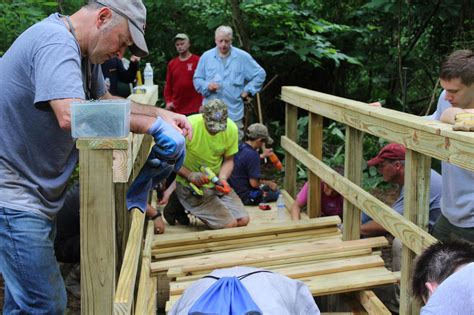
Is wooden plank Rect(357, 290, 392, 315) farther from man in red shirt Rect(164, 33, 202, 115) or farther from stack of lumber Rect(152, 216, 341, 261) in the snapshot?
man in red shirt Rect(164, 33, 202, 115)

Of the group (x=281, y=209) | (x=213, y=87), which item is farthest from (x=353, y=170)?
(x=213, y=87)

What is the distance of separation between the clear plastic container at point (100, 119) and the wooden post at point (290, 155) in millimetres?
4578

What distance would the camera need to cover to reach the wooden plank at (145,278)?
3.67 m

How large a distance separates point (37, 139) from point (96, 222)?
0.42 meters

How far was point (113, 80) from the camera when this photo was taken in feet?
23.7

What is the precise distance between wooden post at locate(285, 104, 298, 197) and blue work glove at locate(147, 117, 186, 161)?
4.30 meters

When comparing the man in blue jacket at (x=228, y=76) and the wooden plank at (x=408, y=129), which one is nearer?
the wooden plank at (x=408, y=129)

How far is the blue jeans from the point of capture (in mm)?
2424

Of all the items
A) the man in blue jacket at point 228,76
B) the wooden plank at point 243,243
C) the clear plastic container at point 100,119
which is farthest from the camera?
the man in blue jacket at point 228,76

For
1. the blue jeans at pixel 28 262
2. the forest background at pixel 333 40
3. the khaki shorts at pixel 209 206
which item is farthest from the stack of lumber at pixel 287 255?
the forest background at pixel 333 40

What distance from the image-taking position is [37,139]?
2.45 metres

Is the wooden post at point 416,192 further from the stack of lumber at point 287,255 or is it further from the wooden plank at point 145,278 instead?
the wooden plank at point 145,278

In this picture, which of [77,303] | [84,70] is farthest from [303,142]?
[84,70]

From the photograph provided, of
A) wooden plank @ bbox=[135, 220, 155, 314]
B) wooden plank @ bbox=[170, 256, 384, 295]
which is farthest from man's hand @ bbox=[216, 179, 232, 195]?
wooden plank @ bbox=[170, 256, 384, 295]
